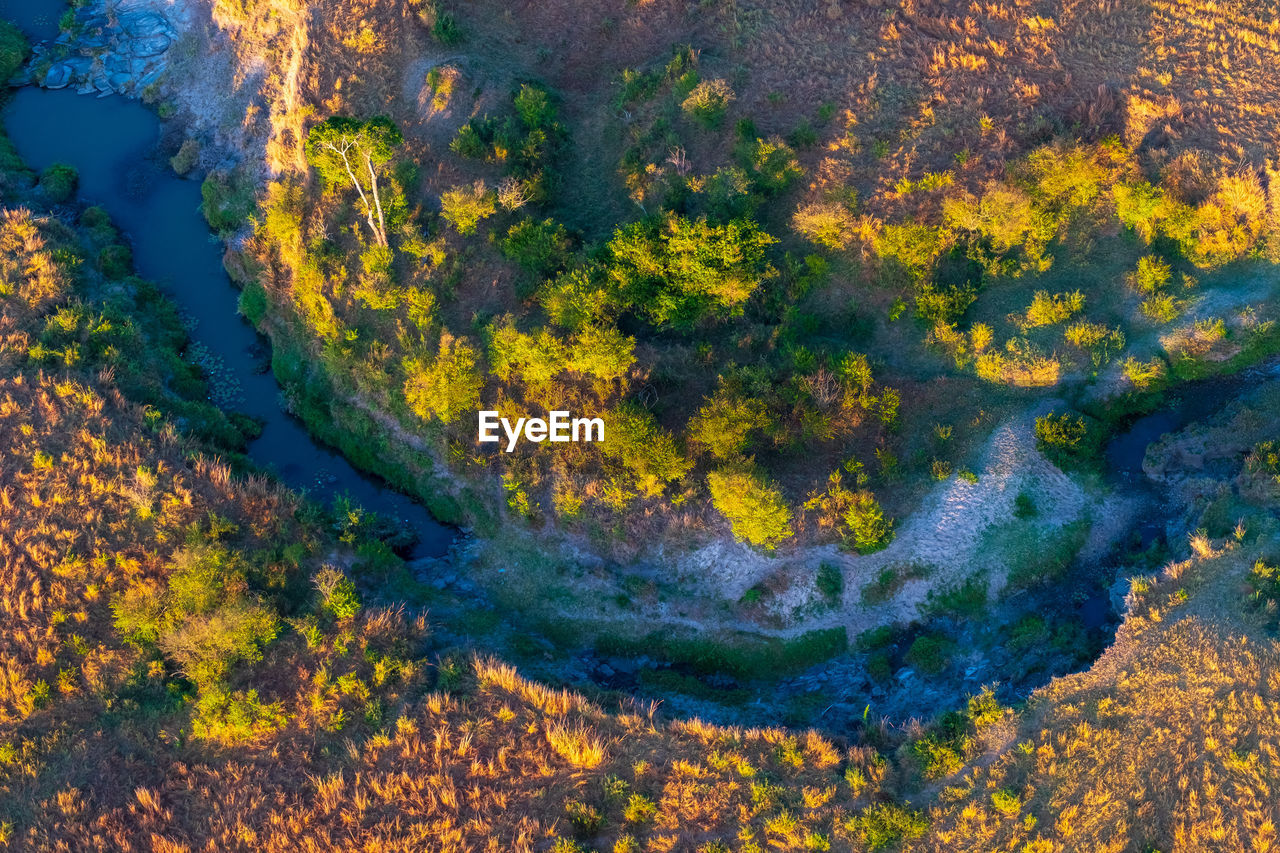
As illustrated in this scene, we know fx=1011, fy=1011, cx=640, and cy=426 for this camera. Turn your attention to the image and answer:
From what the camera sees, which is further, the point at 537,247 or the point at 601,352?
the point at 537,247

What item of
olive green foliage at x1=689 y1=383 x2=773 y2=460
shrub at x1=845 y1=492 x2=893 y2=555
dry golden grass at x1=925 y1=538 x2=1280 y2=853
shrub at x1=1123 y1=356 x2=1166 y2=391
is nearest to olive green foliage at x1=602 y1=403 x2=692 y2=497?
olive green foliage at x1=689 y1=383 x2=773 y2=460

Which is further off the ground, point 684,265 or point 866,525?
point 684,265

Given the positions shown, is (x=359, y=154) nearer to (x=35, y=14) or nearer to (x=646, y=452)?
(x=646, y=452)

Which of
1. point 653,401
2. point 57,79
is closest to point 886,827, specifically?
point 653,401

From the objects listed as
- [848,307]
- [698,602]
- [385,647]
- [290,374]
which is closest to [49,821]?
[385,647]

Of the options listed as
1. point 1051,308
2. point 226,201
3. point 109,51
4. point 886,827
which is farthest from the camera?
point 109,51

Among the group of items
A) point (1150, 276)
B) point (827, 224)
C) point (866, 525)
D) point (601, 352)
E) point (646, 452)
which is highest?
point (827, 224)

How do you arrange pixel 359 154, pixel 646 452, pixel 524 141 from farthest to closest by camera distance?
pixel 524 141, pixel 359 154, pixel 646 452
